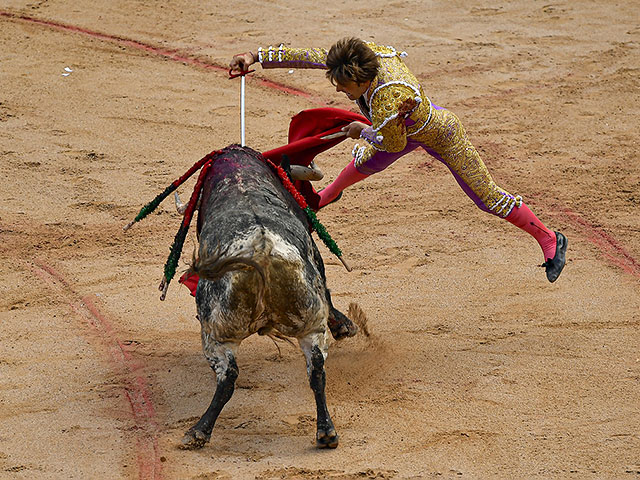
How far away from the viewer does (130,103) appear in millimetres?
8156

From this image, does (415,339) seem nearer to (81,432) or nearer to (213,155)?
(213,155)

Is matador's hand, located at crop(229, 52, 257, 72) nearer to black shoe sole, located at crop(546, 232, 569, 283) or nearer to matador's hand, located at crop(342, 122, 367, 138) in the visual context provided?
matador's hand, located at crop(342, 122, 367, 138)

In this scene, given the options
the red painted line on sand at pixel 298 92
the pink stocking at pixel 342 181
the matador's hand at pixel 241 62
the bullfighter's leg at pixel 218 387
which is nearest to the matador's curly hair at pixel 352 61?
the matador's hand at pixel 241 62

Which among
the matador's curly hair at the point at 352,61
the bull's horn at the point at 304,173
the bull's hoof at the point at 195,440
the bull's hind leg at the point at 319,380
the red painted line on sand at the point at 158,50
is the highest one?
the matador's curly hair at the point at 352,61

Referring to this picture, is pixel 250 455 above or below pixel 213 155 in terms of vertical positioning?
below

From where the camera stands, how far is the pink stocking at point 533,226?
5.23 metres

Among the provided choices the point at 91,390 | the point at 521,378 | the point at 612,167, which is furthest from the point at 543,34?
the point at 91,390

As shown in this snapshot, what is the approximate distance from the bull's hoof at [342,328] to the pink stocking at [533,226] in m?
1.05

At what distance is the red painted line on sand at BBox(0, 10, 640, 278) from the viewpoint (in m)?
5.97

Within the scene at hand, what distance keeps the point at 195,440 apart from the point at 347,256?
7.54 ft

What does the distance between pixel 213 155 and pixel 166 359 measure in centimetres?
108

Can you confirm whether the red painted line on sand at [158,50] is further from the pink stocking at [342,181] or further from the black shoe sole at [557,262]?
the black shoe sole at [557,262]

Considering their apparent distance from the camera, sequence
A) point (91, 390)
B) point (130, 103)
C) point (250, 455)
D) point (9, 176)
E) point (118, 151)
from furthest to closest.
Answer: point (130, 103)
point (118, 151)
point (9, 176)
point (91, 390)
point (250, 455)

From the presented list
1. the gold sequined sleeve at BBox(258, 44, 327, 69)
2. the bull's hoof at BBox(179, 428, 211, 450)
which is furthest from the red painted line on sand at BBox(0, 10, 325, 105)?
the bull's hoof at BBox(179, 428, 211, 450)
